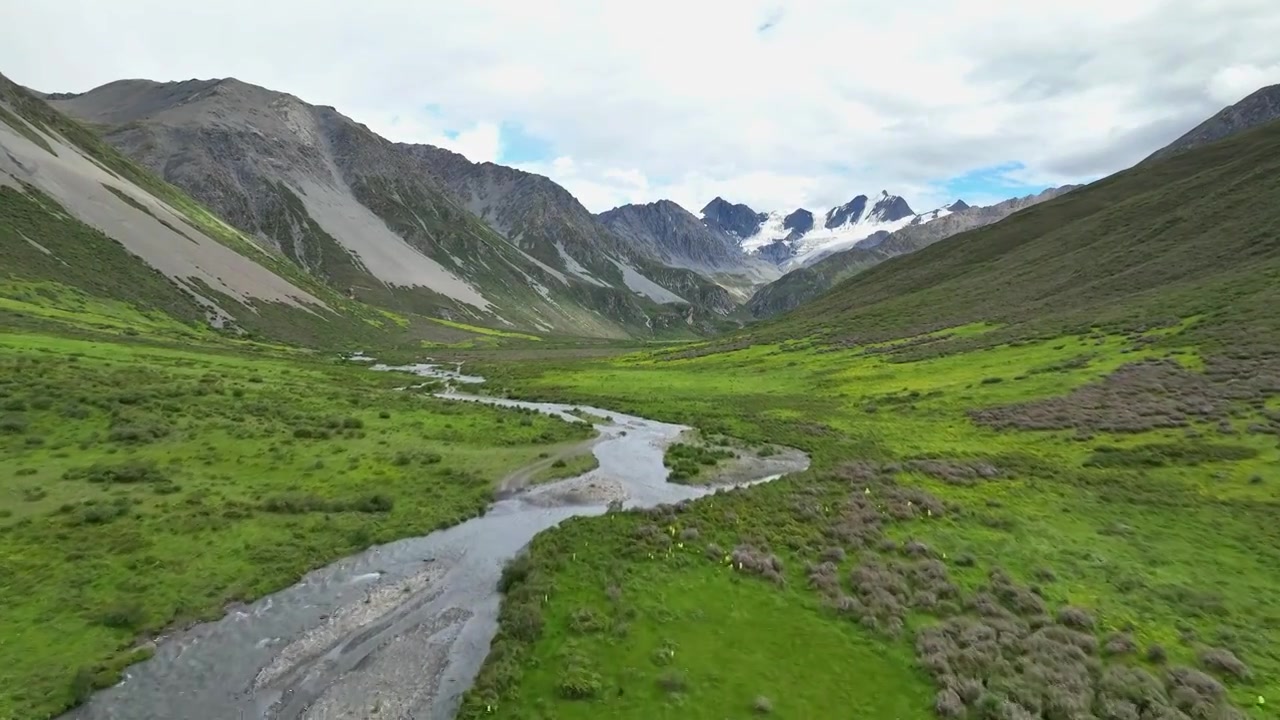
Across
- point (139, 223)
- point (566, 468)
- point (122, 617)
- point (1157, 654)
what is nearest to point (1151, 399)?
point (1157, 654)

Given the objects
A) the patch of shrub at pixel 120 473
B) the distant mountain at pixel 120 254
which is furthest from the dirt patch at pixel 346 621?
the distant mountain at pixel 120 254

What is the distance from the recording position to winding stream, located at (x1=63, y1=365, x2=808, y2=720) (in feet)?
68.0

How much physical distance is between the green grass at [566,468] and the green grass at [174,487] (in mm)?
2703

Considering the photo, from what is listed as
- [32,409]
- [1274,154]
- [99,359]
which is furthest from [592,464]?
[1274,154]

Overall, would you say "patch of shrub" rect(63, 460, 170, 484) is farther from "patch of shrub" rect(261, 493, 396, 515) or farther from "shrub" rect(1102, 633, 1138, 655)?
"shrub" rect(1102, 633, 1138, 655)

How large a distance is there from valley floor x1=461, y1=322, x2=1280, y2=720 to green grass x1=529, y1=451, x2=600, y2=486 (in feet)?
36.1

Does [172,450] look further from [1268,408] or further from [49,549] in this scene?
[1268,408]

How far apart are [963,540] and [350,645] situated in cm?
3135

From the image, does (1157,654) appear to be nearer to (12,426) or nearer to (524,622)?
(524,622)

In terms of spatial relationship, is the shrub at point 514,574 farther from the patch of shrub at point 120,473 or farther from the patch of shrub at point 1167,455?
the patch of shrub at point 1167,455

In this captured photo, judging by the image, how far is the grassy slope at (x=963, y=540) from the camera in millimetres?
21625

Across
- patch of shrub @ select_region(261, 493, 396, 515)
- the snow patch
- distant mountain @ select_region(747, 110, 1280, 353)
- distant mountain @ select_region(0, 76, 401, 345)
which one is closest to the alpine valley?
patch of shrub @ select_region(261, 493, 396, 515)

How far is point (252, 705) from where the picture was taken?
20.7 meters

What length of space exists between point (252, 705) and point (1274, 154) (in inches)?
8412
